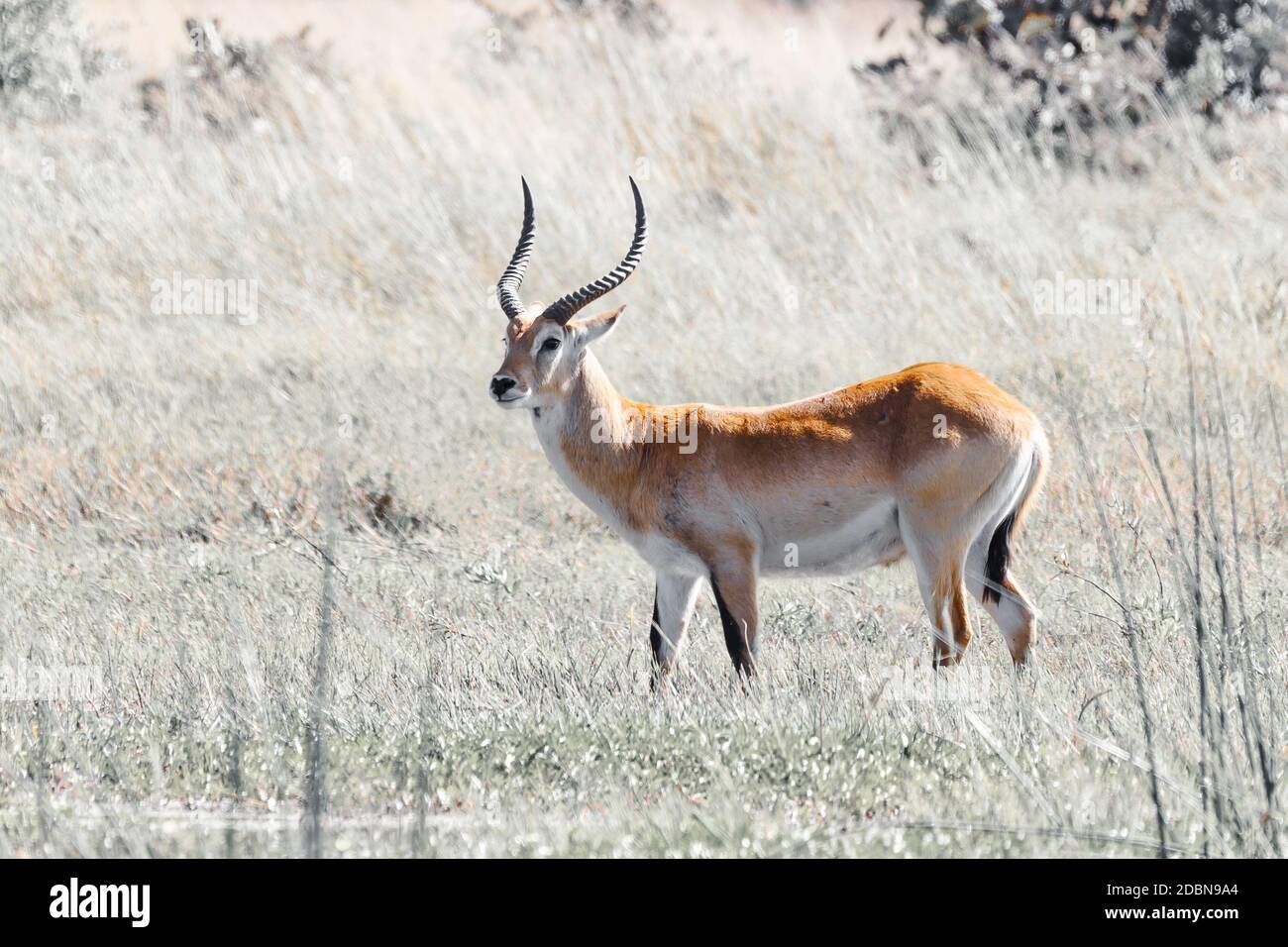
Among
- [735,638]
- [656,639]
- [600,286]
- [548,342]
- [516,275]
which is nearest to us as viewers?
[735,638]

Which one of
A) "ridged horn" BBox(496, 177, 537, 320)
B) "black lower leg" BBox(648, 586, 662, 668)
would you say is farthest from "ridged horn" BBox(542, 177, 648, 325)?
"black lower leg" BBox(648, 586, 662, 668)

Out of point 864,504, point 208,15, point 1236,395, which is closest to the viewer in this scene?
point 864,504

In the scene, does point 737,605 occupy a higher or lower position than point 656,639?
higher

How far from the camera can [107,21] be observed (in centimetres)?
1970

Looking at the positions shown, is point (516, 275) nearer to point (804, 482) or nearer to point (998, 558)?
point (804, 482)

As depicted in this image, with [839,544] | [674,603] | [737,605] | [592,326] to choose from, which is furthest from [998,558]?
[592,326]

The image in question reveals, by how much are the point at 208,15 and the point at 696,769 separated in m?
16.1

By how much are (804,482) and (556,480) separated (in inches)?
145

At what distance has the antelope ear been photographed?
24.0ft

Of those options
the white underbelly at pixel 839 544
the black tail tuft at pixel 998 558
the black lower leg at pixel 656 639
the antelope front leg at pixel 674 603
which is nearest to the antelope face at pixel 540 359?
the antelope front leg at pixel 674 603

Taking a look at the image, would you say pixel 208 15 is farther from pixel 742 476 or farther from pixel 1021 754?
pixel 1021 754

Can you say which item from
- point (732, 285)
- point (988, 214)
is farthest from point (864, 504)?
point (988, 214)

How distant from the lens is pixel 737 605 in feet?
22.5

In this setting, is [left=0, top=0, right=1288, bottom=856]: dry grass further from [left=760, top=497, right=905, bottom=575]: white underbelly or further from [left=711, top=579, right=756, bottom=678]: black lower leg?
[left=760, top=497, right=905, bottom=575]: white underbelly
